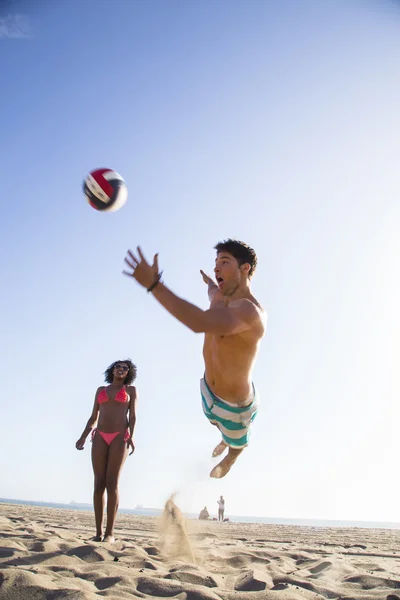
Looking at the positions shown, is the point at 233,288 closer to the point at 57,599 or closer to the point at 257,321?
the point at 257,321

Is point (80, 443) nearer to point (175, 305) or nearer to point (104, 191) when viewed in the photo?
point (104, 191)

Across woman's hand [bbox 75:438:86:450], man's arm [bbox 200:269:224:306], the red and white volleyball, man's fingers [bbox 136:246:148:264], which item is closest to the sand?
woman's hand [bbox 75:438:86:450]

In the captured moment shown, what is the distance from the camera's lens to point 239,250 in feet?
13.4

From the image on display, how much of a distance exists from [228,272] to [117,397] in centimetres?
277

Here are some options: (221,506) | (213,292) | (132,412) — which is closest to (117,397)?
(132,412)

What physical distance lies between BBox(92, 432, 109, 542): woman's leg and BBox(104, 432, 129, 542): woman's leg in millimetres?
85

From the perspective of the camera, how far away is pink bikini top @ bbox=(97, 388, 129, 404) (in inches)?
232

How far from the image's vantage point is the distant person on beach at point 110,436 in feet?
17.6

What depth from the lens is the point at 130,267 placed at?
2803 millimetres

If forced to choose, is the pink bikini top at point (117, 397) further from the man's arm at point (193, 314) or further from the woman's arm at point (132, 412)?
the man's arm at point (193, 314)

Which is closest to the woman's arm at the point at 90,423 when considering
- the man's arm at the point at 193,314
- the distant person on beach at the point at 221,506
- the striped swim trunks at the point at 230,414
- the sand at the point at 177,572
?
the sand at the point at 177,572

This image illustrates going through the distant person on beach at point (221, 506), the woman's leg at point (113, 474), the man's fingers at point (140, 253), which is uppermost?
the man's fingers at point (140, 253)

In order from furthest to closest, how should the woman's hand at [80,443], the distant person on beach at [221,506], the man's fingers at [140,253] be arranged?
the distant person on beach at [221,506] < the woman's hand at [80,443] < the man's fingers at [140,253]

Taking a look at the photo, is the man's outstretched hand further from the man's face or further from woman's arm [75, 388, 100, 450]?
woman's arm [75, 388, 100, 450]
